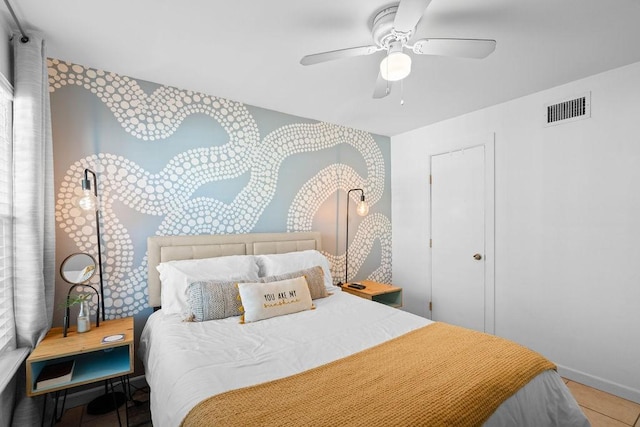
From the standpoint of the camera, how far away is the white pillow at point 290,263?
2.70 meters

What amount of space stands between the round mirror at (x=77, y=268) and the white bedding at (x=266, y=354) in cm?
54

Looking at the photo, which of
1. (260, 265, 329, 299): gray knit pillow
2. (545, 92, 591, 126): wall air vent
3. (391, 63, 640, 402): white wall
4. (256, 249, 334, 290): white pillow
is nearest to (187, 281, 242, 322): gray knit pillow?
(260, 265, 329, 299): gray knit pillow

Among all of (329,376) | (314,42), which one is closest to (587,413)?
(329,376)

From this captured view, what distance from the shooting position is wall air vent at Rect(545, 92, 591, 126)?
2.50 m

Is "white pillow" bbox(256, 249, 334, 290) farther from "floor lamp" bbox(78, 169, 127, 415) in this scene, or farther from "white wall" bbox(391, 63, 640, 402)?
"white wall" bbox(391, 63, 640, 402)

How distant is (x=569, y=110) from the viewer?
259cm

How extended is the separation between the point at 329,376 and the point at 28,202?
6.42 ft

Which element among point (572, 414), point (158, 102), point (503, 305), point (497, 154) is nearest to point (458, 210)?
point (497, 154)

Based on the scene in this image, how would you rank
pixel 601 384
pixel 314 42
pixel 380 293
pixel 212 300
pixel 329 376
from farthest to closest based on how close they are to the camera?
pixel 380 293
pixel 601 384
pixel 212 300
pixel 314 42
pixel 329 376

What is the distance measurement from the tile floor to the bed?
1.17 feet

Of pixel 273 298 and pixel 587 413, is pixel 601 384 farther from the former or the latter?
pixel 273 298

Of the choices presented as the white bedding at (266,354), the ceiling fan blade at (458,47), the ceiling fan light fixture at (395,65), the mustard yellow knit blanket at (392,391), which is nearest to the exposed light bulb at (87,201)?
the white bedding at (266,354)

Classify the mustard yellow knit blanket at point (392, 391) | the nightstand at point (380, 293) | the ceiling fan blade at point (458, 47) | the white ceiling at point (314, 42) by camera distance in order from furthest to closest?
the nightstand at point (380, 293)
the white ceiling at point (314, 42)
the ceiling fan blade at point (458, 47)
the mustard yellow knit blanket at point (392, 391)

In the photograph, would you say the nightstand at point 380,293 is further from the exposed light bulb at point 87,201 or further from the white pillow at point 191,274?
the exposed light bulb at point 87,201
